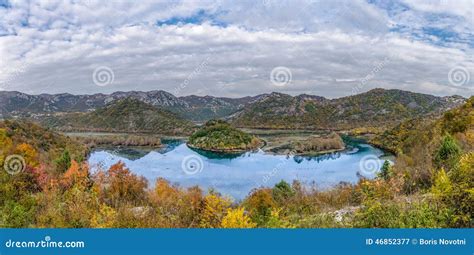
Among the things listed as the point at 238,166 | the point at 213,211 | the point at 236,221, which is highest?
the point at 236,221

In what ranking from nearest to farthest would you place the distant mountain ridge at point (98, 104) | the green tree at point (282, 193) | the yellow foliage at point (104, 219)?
the yellow foliage at point (104, 219) < the green tree at point (282, 193) < the distant mountain ridge at point (98, 104)

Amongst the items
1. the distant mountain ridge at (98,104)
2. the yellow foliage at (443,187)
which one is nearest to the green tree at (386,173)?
the yellow foliage at (443,187)

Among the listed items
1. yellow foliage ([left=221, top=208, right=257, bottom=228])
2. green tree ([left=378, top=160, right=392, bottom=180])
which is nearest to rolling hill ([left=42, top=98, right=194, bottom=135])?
green tree ([left=378, top=160, right=392, bottom=180])

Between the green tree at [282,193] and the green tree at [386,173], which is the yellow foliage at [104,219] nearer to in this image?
the green tree at [282,193]

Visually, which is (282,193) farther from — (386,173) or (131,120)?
(131,120)

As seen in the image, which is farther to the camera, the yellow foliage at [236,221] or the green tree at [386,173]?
the green tree at [386,173]

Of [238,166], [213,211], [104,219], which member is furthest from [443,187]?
[238,166]
